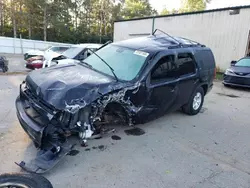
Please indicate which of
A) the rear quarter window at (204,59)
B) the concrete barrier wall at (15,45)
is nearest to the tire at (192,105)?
Answer: the rear quarter window at (204,59)

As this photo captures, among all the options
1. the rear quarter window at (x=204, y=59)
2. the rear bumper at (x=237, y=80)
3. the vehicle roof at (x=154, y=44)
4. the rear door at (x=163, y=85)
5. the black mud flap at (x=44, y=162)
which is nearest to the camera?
the black mud flap at (x=44, y=162)

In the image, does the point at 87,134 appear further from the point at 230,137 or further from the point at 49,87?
the point at 230,137

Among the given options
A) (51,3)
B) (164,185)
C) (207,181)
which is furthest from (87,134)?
(51,3)

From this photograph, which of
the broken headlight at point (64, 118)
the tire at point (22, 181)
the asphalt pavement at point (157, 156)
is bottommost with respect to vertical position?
the asphalt pavement at point (157, 156)

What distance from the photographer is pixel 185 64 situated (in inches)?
193

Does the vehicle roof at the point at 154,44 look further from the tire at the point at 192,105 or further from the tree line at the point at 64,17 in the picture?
the tree line at the point at 64,17

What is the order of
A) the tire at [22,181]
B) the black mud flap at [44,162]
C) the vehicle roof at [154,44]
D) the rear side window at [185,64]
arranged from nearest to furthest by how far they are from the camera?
the tire at [22,181]
the black mud flap at [44,162]
the vehicle roof at [154,44]
the rear side window at [185,64]

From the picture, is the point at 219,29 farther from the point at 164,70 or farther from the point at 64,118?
the point at 64,118

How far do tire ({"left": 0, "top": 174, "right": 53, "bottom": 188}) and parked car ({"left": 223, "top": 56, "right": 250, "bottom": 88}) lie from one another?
934cm

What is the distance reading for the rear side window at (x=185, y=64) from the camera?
4.70 metres

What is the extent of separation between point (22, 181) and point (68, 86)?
1394mm

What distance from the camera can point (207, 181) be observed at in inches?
114

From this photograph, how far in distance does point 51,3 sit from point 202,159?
102 ft

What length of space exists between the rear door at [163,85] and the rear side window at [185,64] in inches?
8.3
